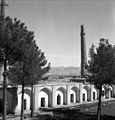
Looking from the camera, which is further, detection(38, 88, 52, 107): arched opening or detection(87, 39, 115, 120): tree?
detection(38, 88, 52, 107): arched opening

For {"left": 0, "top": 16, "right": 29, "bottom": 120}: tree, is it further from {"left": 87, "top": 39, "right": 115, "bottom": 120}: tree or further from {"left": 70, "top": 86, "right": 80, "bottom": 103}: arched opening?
{"left": 70, "top": 86, "right": 80, "bottom": 103}: arched opening

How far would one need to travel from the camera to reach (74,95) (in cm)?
4259

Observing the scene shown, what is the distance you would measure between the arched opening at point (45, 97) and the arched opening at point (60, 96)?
2380 mm

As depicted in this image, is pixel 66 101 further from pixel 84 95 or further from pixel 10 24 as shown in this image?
pixel 10 24

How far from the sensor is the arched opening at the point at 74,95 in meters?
42.3

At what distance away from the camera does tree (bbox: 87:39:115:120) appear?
24.5 metres

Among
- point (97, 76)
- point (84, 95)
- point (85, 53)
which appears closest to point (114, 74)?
point (97, 76)

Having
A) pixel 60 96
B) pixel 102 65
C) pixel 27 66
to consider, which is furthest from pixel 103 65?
pixel 60 96

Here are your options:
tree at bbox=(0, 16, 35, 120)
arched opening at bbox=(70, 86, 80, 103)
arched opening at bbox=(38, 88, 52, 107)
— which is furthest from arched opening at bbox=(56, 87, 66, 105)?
tree at bbox=(0, 16, 35, 120)

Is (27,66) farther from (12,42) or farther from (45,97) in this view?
A: (45,97)

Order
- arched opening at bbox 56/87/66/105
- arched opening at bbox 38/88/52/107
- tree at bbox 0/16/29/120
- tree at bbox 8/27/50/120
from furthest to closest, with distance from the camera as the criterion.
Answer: arched opening at bbox 56/87/66/105 → arched opening at bbox 38/88/52/107 → tree at bbox 8/27/50/120 → tree at bbox 0/16/29/120

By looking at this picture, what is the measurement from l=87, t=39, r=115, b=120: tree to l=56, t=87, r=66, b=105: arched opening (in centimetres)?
1446

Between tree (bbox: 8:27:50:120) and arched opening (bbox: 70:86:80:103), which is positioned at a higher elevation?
tree (bbox: 8:27:50:120)

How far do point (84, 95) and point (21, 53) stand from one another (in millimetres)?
26169
